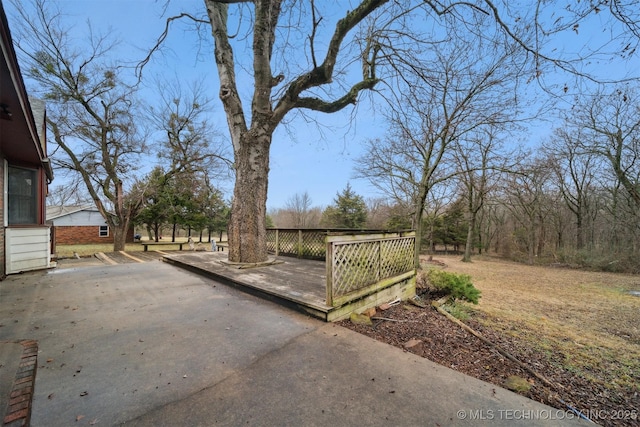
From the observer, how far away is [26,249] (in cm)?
580

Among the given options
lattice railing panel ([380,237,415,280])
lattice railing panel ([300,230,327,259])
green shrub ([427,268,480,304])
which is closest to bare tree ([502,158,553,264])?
green shrub ([427,268,480,304])

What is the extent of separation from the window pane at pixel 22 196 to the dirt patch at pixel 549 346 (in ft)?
27.0

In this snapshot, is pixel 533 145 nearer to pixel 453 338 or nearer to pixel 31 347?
pixel 453 338

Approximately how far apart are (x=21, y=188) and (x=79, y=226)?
879 inches

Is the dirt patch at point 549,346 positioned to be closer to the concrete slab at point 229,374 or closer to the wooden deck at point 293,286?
the wooden deck at point 293,286

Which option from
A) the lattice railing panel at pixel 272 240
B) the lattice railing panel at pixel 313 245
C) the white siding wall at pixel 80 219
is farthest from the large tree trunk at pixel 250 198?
the white siding wall at pixel 80 219

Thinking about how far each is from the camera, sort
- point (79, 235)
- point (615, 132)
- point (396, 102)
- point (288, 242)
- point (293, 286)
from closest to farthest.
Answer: point (293, 286) < point (396, 102) < point (288, 242) < point (615, 132) < point (79, 235)

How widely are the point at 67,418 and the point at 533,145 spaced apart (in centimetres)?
1953

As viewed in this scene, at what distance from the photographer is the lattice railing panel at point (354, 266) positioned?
333 centimetres

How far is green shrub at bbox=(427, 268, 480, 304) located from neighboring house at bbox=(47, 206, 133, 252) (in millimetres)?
28431

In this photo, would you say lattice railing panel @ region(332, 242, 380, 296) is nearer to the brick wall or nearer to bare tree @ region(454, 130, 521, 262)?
bare tree @ region(454, 130, 521, 262)

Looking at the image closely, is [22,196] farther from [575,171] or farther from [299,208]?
[299,208]

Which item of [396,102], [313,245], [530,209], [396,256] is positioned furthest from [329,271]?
[530,209]

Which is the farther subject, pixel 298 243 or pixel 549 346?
pixel 298 243
